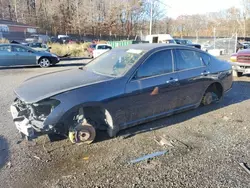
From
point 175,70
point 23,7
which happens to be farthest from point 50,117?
point 23,7

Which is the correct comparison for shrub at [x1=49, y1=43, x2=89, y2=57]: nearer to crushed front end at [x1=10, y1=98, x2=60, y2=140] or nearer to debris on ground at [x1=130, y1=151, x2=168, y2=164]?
crushed front end at [x1=10, y1=98, x2=60, y2=140]

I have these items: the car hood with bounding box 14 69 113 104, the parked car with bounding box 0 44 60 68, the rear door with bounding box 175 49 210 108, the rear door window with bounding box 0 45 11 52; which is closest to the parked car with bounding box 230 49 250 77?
the rear door with bounding box 175 49 210 108

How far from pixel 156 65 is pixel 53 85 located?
1815 millimetres

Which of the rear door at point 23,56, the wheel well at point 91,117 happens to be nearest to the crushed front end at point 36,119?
the wheel well at point 91,117

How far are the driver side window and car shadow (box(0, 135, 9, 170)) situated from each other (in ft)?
7.57

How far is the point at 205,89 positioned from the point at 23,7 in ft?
217

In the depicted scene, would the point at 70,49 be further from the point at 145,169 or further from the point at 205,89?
the point at 145,169

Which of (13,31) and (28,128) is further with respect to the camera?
(13,31)

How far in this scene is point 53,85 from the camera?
131 inches

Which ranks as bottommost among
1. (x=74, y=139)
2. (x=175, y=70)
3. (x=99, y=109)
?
(x=74, y=139)

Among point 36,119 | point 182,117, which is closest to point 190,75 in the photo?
point 182,117

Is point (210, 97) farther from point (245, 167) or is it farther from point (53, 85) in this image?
point (53, 85)

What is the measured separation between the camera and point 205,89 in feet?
15.7

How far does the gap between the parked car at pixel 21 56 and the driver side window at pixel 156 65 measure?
1061 centimetres
